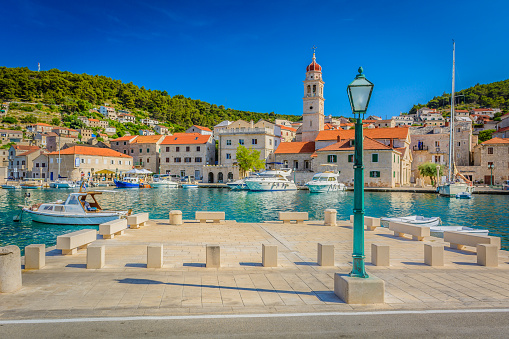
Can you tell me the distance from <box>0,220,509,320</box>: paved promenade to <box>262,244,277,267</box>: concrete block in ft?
0.64

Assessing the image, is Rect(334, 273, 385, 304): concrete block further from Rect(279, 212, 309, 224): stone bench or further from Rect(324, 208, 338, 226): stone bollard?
Rect(279, 212, 309, 224): stone bench

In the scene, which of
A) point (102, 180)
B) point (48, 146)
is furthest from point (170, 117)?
point (102, 180)

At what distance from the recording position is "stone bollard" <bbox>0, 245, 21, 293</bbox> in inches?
273

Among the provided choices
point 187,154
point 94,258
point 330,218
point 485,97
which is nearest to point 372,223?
point 330,218

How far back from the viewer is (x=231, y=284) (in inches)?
→ 303

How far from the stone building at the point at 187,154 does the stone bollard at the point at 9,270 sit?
70.5m

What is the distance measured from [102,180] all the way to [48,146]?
34.9 m

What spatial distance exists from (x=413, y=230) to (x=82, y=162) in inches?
2953

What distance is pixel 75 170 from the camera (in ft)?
245

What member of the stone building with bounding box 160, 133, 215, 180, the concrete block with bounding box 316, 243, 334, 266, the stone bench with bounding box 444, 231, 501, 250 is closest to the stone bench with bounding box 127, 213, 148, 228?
the concrete block with bounding box 316, 243, 334, 266

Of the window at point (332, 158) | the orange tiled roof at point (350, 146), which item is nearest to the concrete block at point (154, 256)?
the orange tiled roof at point (350, 146)

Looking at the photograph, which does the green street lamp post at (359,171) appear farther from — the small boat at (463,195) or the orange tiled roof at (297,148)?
the orange tiled roof at (297,148)

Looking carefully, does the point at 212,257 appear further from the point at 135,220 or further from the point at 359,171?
the point at 135,220

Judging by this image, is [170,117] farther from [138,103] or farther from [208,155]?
[208,155]
